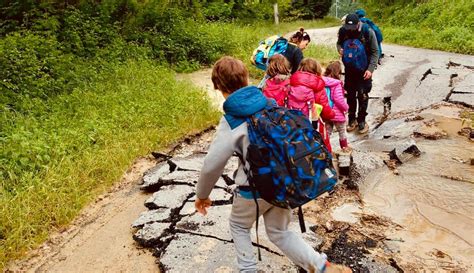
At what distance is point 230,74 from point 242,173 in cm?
58

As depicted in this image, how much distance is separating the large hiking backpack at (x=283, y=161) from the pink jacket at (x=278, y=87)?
1.72 metres

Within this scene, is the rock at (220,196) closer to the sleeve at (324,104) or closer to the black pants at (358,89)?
the sleeve at (324,104)

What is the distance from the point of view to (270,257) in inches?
127

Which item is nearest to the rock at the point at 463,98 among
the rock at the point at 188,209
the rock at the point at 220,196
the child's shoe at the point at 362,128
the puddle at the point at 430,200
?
the puddle at the point at 430,200

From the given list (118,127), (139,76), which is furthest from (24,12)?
(118,127)

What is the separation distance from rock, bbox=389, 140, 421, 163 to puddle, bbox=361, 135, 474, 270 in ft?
0.27

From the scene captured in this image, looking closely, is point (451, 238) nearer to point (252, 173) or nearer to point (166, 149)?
point (252, 173)

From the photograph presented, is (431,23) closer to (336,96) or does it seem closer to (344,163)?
(336,96)

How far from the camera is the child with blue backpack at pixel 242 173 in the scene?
7.68 ft

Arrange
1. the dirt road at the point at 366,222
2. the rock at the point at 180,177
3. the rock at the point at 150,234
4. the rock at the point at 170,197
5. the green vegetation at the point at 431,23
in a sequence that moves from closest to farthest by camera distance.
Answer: the dirt road at the point at 366,222, the rock at the point at 150,234, the rock at the point at 170,197, the rock at the point at 180,177, the green vegetation at the point at 431,23

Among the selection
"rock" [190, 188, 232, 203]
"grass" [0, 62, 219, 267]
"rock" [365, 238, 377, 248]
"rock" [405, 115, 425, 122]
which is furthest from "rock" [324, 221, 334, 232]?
"rock" [405, 115, 425, 122]

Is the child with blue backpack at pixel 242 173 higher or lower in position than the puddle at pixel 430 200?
higher

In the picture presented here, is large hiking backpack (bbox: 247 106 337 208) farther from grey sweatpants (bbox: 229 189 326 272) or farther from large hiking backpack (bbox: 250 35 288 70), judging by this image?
large hiking backpack (bbox: 250 35 288 70)

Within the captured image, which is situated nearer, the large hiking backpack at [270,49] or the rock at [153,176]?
the large hiking backpack at [270,49]
